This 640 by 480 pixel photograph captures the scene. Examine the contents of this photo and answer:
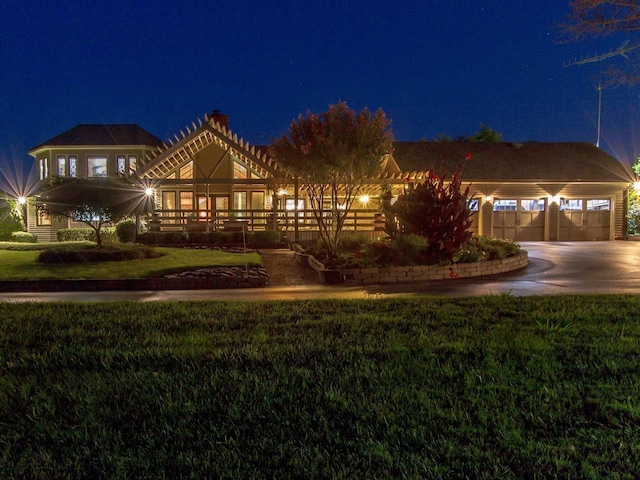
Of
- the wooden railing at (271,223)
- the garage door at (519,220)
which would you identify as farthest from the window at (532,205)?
the wooden railing at (271,223)

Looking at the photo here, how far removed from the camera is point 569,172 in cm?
2822

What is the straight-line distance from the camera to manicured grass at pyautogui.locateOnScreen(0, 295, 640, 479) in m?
3.16

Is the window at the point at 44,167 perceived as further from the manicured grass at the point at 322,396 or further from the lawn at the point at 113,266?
the manicured grass at the point at 322,396

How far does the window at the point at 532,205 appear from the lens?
27.9 meters

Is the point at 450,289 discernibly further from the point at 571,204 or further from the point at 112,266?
the point at 571,204

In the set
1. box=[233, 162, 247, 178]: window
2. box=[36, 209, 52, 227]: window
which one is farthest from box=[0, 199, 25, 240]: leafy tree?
box=[233, 162, 247, 178]: window

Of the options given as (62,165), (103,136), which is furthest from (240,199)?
(62,165)

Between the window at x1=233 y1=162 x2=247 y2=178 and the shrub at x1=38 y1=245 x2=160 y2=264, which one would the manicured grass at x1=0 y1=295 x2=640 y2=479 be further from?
the window at x1=233 y1=162 x2=247 y2=178

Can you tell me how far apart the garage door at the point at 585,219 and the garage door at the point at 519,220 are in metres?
1.10

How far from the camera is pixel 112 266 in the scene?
1415 cm

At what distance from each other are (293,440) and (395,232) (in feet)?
38.6

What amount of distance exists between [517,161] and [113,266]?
23.1 meters

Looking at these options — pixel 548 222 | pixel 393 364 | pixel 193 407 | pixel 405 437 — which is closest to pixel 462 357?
pixel 393 364

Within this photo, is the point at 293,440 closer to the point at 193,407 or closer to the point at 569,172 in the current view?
the point at 193,407
